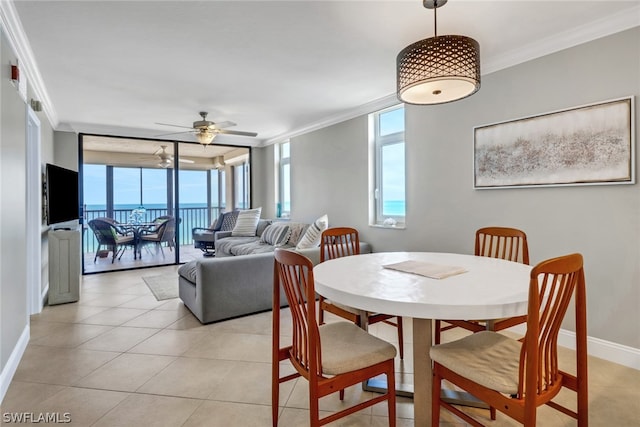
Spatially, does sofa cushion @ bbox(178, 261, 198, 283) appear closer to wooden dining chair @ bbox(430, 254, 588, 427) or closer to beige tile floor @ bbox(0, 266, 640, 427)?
beige tile floor @ bbox(0, 266, 640, 427)

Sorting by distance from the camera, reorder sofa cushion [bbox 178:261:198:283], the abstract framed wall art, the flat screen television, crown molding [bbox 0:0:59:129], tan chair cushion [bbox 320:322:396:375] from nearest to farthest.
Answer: tan chair cushion [bbox 320:322:396:375]
crown molding [bbox 0:0:59:129]
the abstract framed wall art
sofa cushion [bbox 178:261:198:283]
the flat screen television

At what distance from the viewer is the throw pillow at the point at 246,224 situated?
19.5ft

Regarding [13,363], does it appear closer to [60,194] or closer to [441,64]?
Result: [60,194]

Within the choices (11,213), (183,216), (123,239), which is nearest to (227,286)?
(11,213)

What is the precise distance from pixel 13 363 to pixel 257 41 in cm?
283

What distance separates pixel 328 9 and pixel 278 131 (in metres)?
3.83

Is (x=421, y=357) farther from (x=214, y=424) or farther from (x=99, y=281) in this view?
(x=99, y=281)

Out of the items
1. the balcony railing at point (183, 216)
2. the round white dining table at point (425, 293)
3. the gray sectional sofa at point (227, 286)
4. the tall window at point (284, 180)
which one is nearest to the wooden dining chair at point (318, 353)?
the round white dining table at point (425, 293)

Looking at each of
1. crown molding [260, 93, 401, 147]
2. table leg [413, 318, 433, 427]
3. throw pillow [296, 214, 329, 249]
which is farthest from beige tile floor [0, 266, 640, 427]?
crown molding [260, 93, 401, 147]

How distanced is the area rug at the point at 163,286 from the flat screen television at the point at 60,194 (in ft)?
4.24

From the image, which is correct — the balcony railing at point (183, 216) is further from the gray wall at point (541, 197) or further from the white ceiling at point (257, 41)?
the gray wall at point (541, 197)

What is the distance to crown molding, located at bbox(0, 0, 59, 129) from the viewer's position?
2.09m

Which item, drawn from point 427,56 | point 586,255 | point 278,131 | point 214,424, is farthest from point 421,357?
point 278,131

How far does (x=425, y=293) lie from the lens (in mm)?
1375
